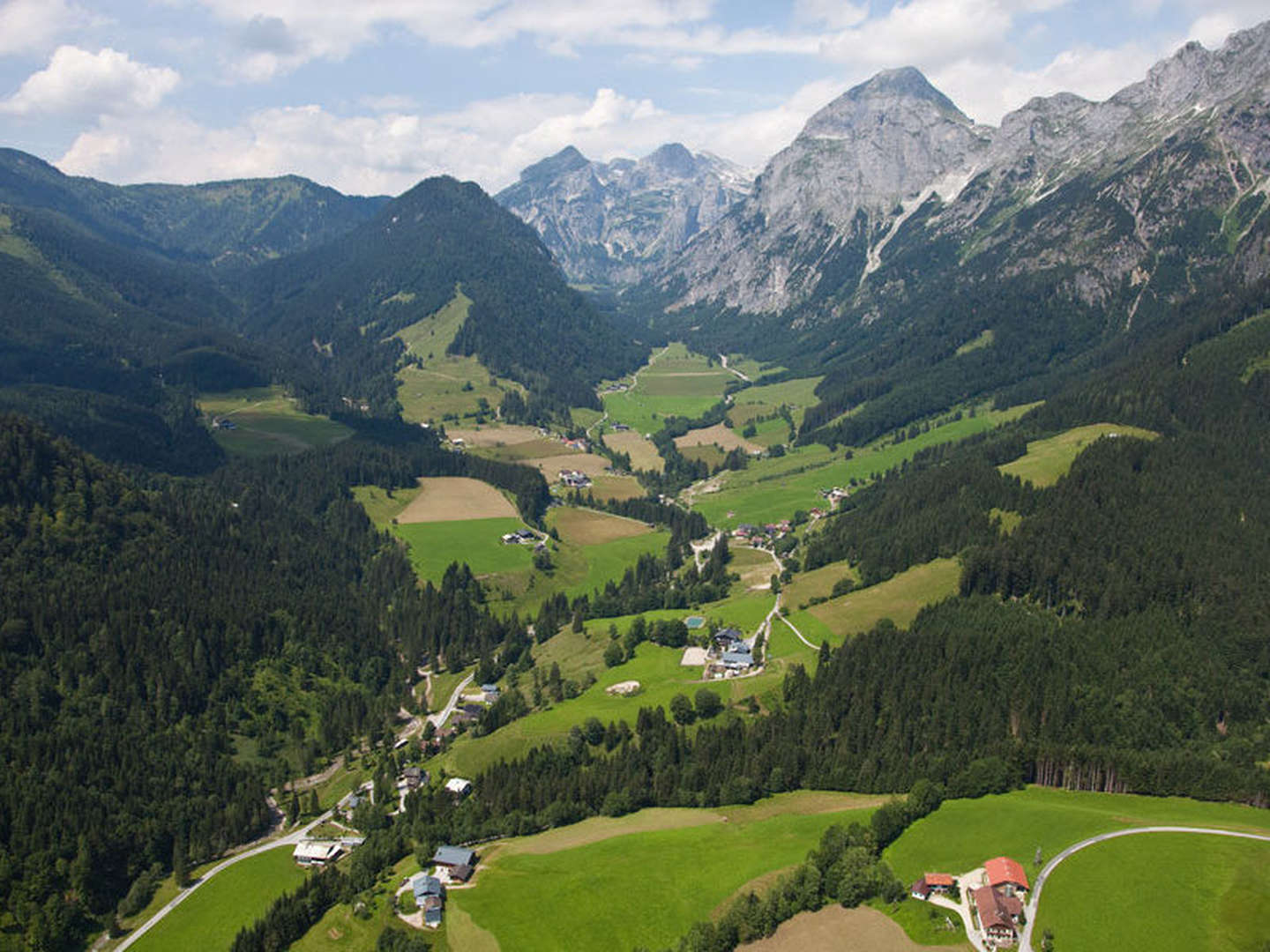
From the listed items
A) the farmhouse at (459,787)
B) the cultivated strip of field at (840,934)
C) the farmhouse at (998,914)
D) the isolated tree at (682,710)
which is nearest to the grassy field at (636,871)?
the cultivated strip of field at (840,934)

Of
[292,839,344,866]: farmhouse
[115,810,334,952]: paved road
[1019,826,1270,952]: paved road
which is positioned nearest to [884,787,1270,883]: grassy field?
[1019,826,1270,952]: paved road

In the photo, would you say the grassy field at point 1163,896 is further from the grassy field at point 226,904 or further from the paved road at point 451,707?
the paved road at point 451,707

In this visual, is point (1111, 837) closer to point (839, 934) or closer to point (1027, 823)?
point (1027, 823)

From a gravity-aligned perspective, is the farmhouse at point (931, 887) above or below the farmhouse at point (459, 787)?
above

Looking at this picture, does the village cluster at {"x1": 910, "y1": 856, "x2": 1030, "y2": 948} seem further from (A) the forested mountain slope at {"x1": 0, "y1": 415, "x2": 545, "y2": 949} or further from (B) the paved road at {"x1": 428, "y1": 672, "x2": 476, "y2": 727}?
(B) the paved road at {"x1": 428, "y1": 672, "x2": 476, "y2": 727}

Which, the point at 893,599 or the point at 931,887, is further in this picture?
the point at 893,599

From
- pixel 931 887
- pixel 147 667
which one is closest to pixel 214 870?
pixel 147 667
